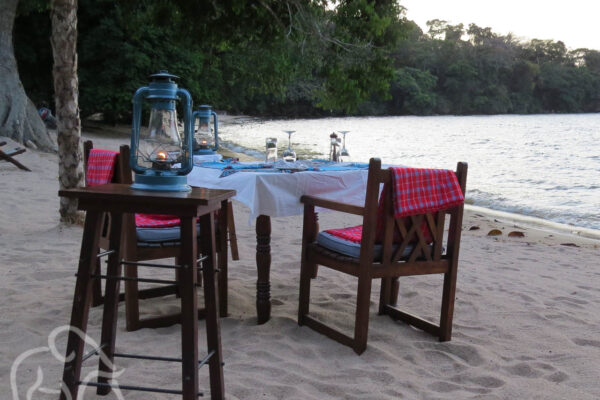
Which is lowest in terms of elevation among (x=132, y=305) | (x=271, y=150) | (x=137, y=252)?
(x=132, y=305)

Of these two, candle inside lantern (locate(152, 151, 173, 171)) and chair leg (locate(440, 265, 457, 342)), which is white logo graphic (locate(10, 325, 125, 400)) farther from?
chair leg (locate(440, 265, 457, 342))

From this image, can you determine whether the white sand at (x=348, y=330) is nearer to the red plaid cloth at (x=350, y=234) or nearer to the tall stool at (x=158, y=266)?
the tall stool at (x=158, y=266)

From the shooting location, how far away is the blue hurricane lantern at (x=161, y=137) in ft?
8.15

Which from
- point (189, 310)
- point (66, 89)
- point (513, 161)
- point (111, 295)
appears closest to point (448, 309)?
point (189, 310)

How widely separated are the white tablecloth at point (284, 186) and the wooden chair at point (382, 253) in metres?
0.09

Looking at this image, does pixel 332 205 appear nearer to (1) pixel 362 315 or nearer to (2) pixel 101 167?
(1) pixel 362 315

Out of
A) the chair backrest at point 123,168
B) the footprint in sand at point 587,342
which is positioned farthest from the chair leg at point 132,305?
the footprint in sand at point 587,342

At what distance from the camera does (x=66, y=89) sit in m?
5.87

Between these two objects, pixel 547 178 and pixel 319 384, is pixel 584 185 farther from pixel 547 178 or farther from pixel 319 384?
pixel 319 384

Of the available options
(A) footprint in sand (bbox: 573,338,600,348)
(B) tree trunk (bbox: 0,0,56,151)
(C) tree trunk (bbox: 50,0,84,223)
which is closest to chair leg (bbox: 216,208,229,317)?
(A) footprint in sand (bbox: 573,338,600,348)

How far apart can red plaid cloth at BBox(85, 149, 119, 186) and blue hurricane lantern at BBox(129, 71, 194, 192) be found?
39.9 inches

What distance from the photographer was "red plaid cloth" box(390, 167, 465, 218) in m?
3.12

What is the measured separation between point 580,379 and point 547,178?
53.5 ft

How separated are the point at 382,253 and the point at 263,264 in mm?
742
